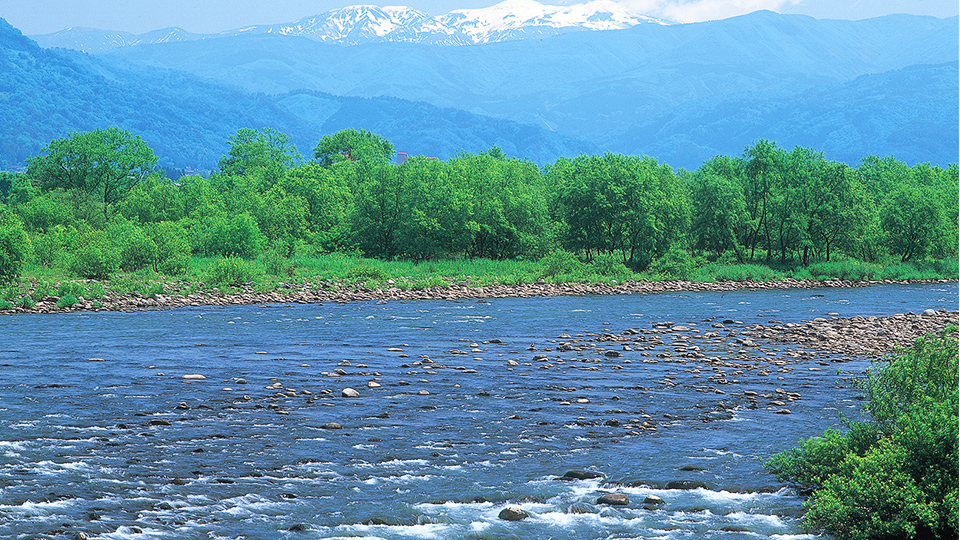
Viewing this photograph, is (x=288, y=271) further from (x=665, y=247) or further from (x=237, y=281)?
(x=665, y=247)

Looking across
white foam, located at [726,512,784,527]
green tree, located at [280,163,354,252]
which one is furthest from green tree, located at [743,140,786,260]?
white foam, located at [726,512,784,527]

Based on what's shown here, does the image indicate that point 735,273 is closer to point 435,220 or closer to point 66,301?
point 435,220

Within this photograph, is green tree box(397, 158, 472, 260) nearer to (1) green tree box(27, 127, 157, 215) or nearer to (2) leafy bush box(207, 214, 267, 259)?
(2) leafy bush box(207, 214, 267, 259)

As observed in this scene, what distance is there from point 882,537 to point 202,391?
714 inches

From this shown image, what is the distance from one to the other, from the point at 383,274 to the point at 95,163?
151ft

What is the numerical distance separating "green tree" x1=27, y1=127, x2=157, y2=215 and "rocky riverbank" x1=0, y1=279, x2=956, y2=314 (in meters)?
41.9

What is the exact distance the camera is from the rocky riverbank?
152 feet

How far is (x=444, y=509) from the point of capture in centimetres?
1470

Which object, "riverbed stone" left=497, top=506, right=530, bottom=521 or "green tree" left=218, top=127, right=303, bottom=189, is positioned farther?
"green tree" left=218, top=127, right=303, bottom=189

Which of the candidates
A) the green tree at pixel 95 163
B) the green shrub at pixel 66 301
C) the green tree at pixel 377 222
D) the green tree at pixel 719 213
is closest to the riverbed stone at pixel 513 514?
the green shrub at pixel 66 301

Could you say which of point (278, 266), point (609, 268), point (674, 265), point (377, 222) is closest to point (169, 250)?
point (278, 266)

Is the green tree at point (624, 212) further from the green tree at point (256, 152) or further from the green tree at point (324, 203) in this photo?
the green tree at point (256, 152)

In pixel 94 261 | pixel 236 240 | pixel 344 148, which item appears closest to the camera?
pixel 94 261

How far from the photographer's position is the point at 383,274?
61.6 meters
